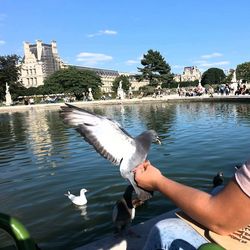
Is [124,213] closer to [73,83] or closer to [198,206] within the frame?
[198,206]

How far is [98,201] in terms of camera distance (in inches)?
324

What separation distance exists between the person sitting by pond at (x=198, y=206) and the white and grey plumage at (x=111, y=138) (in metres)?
0.19

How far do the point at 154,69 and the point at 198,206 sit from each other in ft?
320

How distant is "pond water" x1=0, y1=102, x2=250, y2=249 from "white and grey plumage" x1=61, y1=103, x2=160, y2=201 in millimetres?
3303

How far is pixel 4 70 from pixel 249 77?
2547 inches

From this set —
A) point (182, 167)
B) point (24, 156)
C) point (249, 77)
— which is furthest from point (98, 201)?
point (249, 77)

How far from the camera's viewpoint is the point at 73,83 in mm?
97375

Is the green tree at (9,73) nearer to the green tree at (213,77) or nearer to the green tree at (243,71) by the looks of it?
the green tree at (243,71)

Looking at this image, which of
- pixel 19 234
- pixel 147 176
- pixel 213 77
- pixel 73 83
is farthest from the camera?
pixel 213 77

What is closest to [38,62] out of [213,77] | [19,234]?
[213,77]

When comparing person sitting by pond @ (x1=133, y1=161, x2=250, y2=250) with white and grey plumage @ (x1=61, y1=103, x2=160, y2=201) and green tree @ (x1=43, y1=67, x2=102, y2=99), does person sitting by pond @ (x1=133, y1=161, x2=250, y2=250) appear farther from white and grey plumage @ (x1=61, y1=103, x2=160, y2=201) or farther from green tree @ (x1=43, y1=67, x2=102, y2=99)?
green tree @ (x1=43, y1=67, x2=102, y2=99)

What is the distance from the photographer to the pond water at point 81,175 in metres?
7.03

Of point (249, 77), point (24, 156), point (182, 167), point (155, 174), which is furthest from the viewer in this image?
point (249, 77)

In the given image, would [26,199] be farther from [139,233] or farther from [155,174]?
[155,174]
